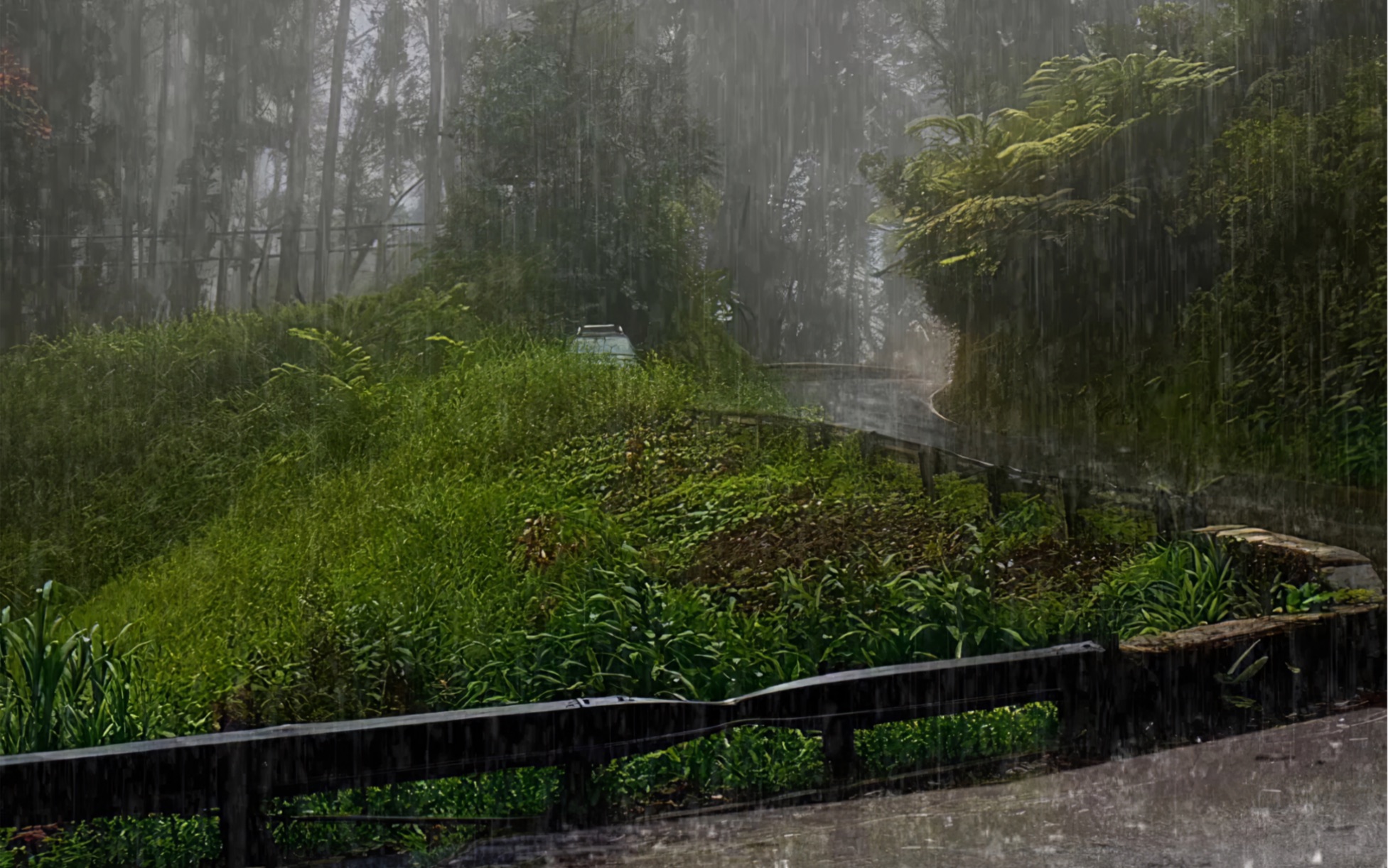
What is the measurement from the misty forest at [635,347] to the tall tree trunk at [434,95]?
110mm

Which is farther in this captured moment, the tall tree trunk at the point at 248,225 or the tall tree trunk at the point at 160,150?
the tall tree trunk at the point at 248,225

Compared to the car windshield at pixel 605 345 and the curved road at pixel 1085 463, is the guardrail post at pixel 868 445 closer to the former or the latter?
the curved road at pixel 1085 463

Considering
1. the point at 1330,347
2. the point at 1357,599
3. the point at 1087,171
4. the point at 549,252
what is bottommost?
the point at 1357,599

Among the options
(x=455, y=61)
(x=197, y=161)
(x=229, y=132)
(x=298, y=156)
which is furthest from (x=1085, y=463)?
(x=197, y=161)

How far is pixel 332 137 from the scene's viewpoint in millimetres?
18672

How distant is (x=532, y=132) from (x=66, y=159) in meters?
7.69

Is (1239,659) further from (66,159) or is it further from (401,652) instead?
(66,159)

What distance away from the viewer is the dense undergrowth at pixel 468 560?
462 centimetres

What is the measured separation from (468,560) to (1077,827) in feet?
12.4

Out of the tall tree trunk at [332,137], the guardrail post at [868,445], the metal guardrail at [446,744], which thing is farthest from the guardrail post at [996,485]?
the tall tree trunk at [332,137]

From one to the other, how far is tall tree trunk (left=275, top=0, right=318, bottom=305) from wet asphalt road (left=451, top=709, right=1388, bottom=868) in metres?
15.5

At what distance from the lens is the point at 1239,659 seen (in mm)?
5207

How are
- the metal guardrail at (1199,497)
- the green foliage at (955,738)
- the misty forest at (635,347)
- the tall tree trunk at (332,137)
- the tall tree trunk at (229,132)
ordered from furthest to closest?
1. the tall tree trunk at (229,132)
2. the tall tree trunk at (332,137)
3. the metal guardrail at (1199,497)
4. the misty forest at (635,347)
5. the green foliage at (955,738)

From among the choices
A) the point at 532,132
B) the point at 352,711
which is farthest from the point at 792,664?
the point at 532,132
